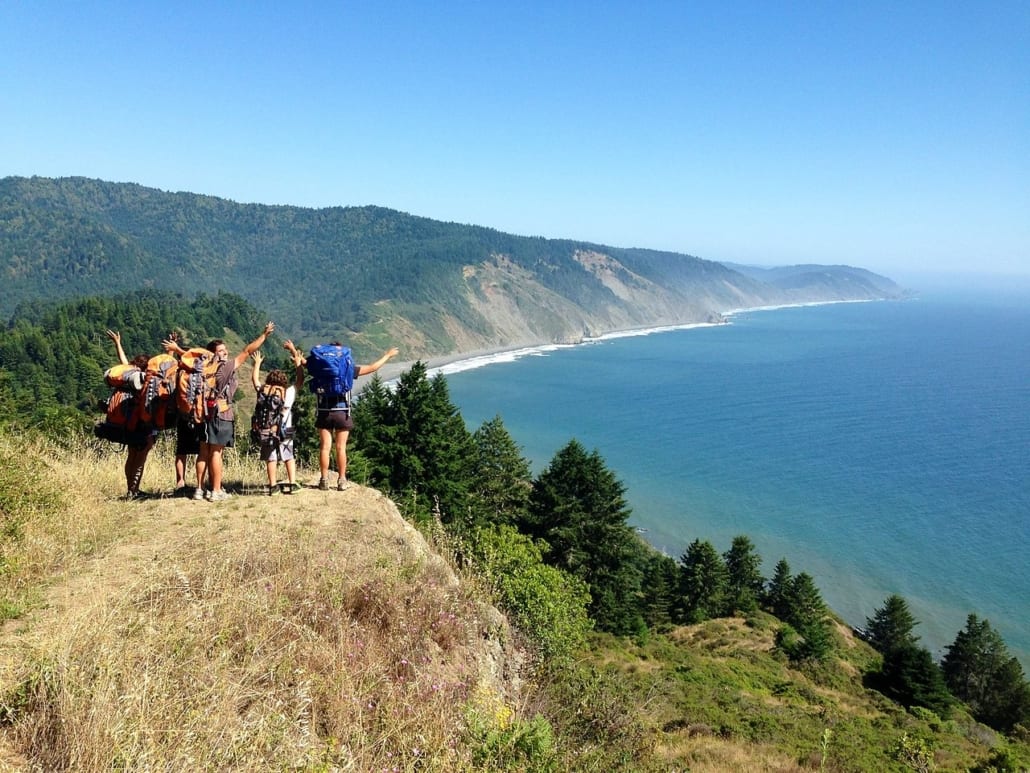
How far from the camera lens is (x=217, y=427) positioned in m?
7.24

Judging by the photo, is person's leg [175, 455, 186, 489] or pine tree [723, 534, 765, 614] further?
pine tree [723, 534, 765, 614]

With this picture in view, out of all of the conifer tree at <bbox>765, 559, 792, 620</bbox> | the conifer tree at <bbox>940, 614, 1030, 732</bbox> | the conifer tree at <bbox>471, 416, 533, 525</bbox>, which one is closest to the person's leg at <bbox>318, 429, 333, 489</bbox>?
the conifer tree at <bbox>471, 416, 533, 525</bbox>

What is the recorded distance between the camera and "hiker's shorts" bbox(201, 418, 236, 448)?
7.20m

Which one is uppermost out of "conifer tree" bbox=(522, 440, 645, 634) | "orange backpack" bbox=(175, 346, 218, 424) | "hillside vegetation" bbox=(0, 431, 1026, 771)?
"orange backpack" bbox=(175, 346, 218, 424)

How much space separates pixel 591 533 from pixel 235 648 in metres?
24.4

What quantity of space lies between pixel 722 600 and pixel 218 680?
3629cm

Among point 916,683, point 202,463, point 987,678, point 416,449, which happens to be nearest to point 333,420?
point 202,463

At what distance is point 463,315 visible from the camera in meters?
188

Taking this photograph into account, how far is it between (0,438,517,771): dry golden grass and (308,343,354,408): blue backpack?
179cm

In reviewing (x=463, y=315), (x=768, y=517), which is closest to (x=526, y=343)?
(x=463, y=315)

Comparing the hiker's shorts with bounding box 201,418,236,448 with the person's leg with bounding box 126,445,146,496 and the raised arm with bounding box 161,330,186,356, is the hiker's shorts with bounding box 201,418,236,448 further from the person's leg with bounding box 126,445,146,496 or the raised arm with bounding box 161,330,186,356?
the raised arm with bounding box 161,330,186,356

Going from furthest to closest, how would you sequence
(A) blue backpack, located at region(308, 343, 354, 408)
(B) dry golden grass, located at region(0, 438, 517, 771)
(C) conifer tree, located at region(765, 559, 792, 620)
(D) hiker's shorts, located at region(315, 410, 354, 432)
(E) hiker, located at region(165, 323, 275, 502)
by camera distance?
(C) conifer tree, located at region(765, 559, 792, 620), (D) hiker's shorts, located at region(315, 410, 354, 432), (A) blue backpack, located at region(308, 343, 354, 408), (E) hiker, located at region(165, 323, 275, 502), (B) dry golden grass, located at region(0, 438, 517, 771)

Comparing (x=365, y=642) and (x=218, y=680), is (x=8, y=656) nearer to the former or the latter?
(x=218, y=680)

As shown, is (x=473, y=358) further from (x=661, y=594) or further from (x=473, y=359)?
(x=661, y=594)
